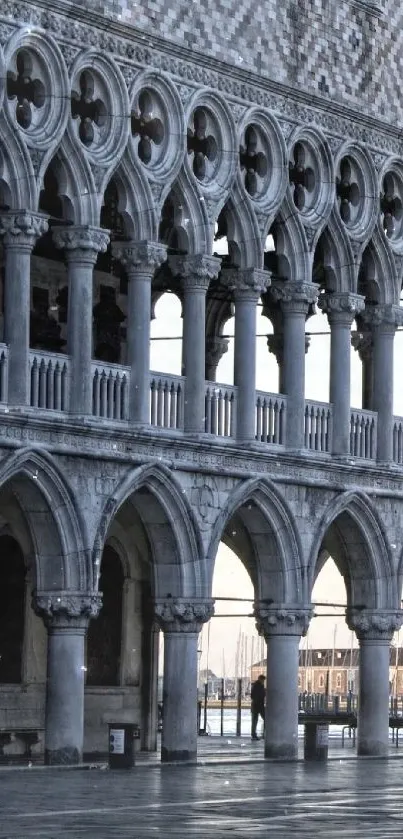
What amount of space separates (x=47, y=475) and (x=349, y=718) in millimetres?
17759

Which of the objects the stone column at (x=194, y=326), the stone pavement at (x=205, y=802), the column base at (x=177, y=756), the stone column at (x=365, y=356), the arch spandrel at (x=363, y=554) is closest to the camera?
the stone pavement at (x=205, y=802)

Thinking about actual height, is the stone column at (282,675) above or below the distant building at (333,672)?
below

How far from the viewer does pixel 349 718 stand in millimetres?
54625

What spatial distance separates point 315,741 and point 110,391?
6890 mm

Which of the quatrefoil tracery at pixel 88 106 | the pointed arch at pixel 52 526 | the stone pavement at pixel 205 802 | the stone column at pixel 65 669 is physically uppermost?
the quatrefoil tracery at pixel 88 106

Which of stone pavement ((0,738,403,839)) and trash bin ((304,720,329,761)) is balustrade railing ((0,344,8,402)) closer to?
stone pavement ((0,738,403,839))

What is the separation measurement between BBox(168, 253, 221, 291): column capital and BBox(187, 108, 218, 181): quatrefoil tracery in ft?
4.21

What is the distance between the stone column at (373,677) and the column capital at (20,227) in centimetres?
1073

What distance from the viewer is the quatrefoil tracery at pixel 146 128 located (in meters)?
40.8

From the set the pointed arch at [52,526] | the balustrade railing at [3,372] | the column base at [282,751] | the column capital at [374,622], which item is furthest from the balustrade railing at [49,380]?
the column capital at [374,622]

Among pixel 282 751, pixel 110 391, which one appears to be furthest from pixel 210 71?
pixel 282 751

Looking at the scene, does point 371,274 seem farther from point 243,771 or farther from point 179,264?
point 243,771

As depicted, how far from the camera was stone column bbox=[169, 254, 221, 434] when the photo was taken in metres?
41.5

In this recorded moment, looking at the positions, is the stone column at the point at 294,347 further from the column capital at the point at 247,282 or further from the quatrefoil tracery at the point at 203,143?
the quatrefoil tracery at the point at 203,143
